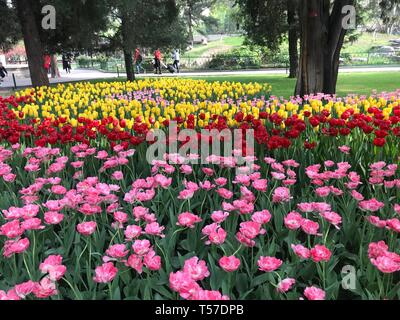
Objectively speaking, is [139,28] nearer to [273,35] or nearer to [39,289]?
[273,35]

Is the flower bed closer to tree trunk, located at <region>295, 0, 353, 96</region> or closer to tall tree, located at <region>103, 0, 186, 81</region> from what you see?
tree trunk, located at <region>295, 0, 353, 96</region>

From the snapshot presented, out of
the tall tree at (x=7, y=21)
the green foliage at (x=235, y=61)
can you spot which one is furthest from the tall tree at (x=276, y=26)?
the green foliage at (x=235, y=61)

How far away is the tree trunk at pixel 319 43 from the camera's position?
27.1 feet

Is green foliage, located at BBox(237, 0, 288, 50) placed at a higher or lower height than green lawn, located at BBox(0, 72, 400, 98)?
higher

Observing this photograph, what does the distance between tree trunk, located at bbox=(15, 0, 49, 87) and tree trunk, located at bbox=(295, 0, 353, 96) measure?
9.19 m

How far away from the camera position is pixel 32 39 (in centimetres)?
A: 1408

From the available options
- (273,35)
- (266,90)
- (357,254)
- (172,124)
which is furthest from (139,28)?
(357,254)

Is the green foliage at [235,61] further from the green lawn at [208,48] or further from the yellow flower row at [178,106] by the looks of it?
the yellow flower row at [178,106]

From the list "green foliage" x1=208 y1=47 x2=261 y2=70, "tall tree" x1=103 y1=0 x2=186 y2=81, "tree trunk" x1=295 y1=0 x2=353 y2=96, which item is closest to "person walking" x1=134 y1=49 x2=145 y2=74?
"green foliage" x1=208 y1=47 x2=261 y2=70

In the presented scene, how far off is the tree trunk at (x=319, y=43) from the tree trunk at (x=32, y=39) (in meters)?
9.19

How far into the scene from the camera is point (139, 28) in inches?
659

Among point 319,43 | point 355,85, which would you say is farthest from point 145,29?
point 319,43

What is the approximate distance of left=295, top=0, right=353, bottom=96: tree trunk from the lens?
8.27 m

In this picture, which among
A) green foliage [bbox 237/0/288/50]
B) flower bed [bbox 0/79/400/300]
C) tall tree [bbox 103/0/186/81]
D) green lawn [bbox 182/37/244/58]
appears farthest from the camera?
green lawn [bbox 182/37/244/58]
